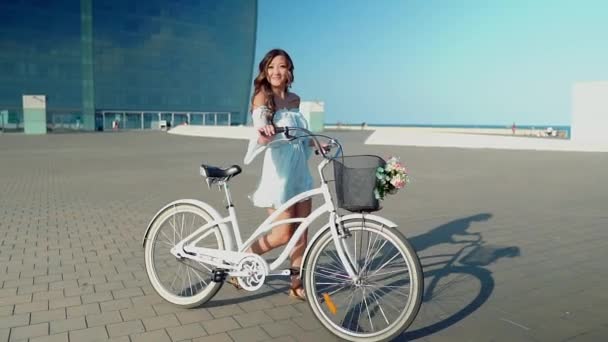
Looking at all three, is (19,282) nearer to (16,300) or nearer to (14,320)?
(16,300)

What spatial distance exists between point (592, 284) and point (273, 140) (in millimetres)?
2997

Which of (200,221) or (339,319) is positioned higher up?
(200,221)

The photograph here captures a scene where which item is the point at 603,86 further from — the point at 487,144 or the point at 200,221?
the point at 200,221

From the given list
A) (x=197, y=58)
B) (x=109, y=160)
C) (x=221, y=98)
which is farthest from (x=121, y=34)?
(x=109, y=160)

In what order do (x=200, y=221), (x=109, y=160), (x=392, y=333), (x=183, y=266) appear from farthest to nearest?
(x=109, y=160) < (x=183, y=266) < (x=200, y=221) < (x=392, y=333)

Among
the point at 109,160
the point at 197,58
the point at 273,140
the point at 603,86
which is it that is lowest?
the point at 109,160

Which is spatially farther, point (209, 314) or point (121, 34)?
point (121, 34)

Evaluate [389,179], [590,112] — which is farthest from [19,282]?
[590,112]

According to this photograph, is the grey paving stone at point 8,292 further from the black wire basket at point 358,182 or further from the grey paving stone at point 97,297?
the black wire basket at point 358,182

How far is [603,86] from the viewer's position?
20.7 m

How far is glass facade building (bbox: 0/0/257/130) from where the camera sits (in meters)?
58.4

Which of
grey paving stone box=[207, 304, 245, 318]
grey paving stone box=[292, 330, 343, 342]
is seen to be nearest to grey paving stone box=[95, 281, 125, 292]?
grey paving stone box=[207, 304, 245, 318]

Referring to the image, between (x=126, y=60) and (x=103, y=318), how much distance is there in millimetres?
66967

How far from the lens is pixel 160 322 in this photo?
136 inches
